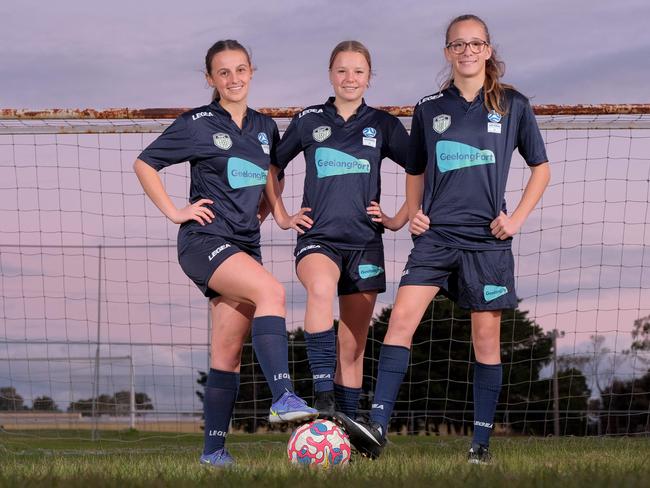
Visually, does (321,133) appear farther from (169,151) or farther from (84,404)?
(84,404)

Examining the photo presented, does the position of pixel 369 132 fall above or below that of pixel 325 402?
above

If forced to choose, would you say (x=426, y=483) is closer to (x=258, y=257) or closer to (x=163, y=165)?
(x=258, y=257)

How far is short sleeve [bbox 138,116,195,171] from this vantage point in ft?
17.6

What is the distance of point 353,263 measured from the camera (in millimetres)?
5410

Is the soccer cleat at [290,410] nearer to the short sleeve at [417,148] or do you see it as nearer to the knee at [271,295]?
the knee at [271,295]

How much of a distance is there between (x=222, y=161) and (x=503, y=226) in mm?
1589

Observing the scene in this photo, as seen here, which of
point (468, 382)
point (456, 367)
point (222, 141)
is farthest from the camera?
point (456, 367)

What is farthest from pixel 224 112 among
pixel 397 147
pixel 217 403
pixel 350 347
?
pixel 217 403

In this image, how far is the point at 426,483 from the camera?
3842 mm

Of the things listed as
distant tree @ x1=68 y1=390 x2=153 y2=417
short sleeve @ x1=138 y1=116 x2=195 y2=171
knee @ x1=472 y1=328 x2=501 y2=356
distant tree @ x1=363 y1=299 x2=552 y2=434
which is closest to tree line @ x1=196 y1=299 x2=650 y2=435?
distant tree @ x1=363 y1=299 x2=552 y2=434

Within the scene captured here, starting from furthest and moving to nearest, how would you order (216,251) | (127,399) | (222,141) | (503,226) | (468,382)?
(127,399)
(468,382)
(222,141)
(503,226)
(216,251)

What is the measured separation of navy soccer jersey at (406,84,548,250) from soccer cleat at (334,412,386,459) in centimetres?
108

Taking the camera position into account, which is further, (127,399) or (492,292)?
(127,399)

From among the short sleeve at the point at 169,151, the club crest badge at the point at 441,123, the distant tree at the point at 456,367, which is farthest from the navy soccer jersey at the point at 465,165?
the distant tree at the point at 456,367
